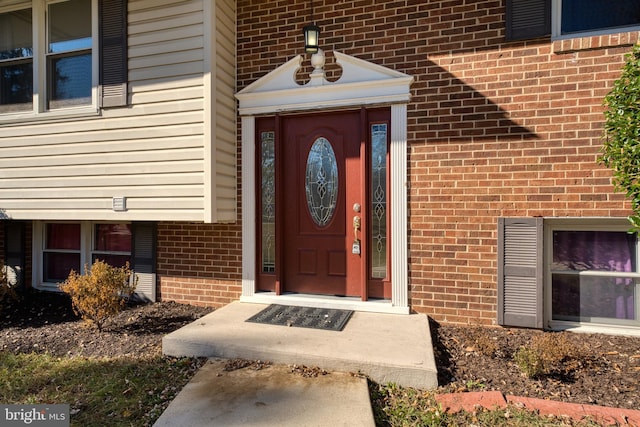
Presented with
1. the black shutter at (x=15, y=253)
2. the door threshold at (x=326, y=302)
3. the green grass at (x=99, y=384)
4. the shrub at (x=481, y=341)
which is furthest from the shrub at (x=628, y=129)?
the black shutter at (x=15, y=253)

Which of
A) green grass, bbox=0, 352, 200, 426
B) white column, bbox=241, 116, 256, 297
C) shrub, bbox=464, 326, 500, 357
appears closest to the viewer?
green grass, bbox=0, 352, 200, 426

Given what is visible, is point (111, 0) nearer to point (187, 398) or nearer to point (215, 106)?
point (215, 106)

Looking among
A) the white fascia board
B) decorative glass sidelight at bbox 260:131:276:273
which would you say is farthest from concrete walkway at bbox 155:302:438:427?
the white fascia board

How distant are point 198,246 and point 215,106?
171cm

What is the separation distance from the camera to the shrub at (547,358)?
2.62 m

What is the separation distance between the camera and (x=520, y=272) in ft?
11.4

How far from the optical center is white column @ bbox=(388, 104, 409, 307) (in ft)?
12.4

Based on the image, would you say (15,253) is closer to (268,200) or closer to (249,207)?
(249,207)

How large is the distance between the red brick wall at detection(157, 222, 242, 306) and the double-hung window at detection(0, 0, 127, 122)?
1688 mm

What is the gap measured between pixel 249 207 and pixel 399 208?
5.65 feet

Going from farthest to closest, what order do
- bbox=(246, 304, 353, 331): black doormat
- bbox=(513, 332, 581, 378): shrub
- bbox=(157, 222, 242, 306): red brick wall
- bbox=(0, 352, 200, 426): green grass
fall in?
1. bbox=(157, 222, 242, 306): red brick wall
2. bbox=(246, 304, 353, 331): black doormat
3. bbox=(513, 332, 581, 378): shrub
4. bbox=(0, 352, 200, 426): green grass

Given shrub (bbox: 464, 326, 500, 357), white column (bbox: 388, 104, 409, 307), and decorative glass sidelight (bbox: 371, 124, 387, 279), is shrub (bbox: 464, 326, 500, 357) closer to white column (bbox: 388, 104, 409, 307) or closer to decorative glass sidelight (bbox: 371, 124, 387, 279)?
white column (bbox: 388, 104, 409, 307)

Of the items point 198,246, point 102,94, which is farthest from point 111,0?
point 198,246

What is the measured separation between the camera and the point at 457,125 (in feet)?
12.1
